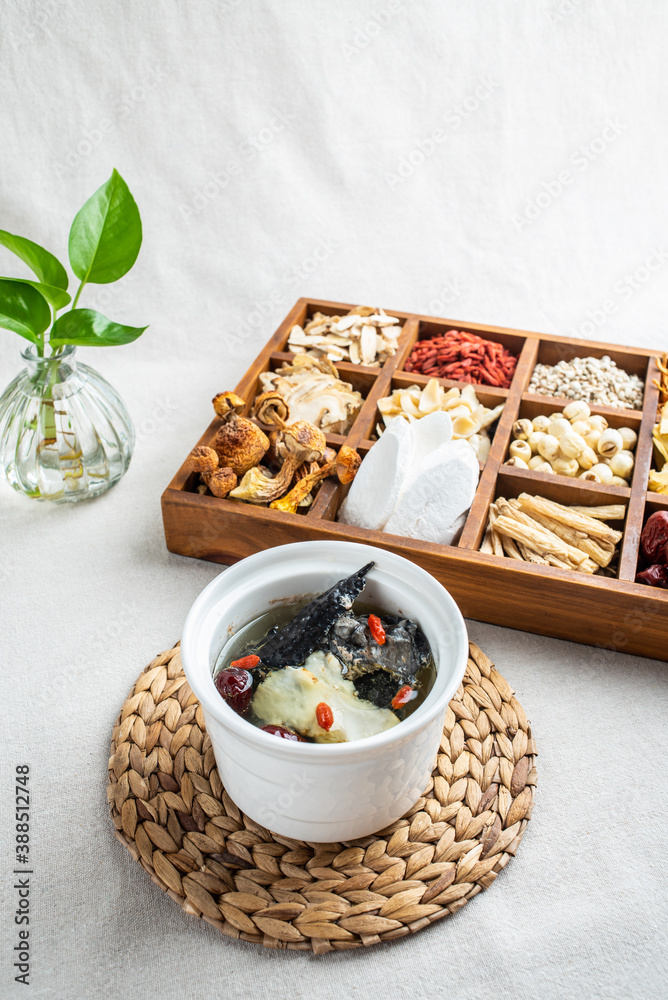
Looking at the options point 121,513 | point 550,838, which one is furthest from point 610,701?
point 121,513

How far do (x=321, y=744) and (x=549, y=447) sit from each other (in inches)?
38.2

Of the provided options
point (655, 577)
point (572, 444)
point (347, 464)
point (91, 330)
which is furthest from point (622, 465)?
point (91, 330)

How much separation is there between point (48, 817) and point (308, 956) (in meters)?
0.44

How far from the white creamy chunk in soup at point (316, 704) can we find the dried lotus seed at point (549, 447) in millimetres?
828

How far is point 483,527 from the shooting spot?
153cm

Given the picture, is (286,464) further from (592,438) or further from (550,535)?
(592,438)

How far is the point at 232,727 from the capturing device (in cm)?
94

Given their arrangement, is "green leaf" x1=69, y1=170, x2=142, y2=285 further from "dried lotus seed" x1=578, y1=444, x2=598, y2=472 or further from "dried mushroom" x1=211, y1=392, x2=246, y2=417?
"dried lotus seed" x1=578, y1=444, x2=598, y2=472

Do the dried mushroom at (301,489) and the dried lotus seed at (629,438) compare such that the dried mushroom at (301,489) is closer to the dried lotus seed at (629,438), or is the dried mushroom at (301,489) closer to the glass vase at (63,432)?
the glass vase at (63,432)

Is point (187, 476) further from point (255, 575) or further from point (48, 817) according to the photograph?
point (48, 817)

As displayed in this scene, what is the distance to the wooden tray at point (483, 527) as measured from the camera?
4.53ft

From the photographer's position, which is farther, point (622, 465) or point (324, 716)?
point (622, 465)

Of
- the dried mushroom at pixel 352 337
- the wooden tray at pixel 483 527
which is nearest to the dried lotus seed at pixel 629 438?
the wooden tray at pixel 483 527

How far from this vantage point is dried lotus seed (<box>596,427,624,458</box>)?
1.69 m
